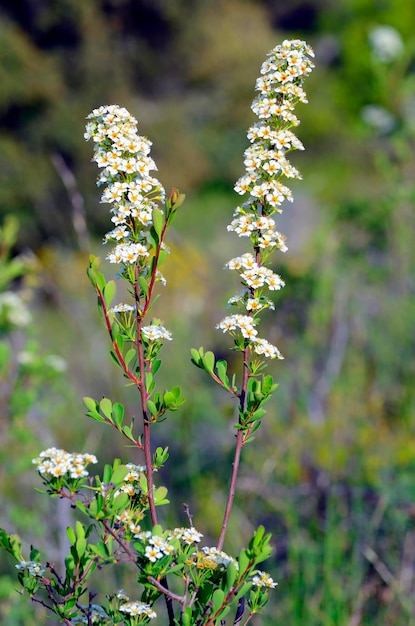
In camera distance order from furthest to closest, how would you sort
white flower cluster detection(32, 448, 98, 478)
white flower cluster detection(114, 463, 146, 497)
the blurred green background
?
the blurred green background → white flower cluster detection(114, 463, 146, 497) → white flower cluster detection(32, 448, 98, 478)

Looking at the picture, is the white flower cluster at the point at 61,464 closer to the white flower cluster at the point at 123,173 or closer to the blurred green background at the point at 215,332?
the white flower cluster at the point at 123,173

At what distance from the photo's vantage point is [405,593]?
2.48m

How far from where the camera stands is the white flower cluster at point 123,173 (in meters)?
1.15

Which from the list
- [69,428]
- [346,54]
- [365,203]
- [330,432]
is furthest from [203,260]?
[346,54]

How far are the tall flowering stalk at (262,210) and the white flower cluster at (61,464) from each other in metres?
0.23

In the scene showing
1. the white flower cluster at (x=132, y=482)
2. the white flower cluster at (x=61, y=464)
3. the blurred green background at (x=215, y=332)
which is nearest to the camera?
the white flower cluster at (x=61, y=464)

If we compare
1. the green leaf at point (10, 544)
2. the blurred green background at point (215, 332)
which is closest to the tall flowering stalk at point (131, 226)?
the green leaf at point (10, 544)

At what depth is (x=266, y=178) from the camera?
4.04ft

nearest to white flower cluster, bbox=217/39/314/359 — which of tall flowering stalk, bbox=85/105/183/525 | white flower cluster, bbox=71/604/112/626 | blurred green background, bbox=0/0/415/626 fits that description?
tall flowering stalk, bbox=85/105/183/525

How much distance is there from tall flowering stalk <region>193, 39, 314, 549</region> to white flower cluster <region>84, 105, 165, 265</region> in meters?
0.14

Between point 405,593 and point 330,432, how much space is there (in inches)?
45.9

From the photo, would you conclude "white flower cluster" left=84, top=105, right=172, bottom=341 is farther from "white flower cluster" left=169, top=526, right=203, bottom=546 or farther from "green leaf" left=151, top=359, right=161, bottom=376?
"white flower cluster" left=169, top=526, right=203, bottom=546

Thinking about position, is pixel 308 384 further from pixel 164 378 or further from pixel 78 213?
pixel 78 213

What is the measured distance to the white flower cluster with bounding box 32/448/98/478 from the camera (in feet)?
3.64
